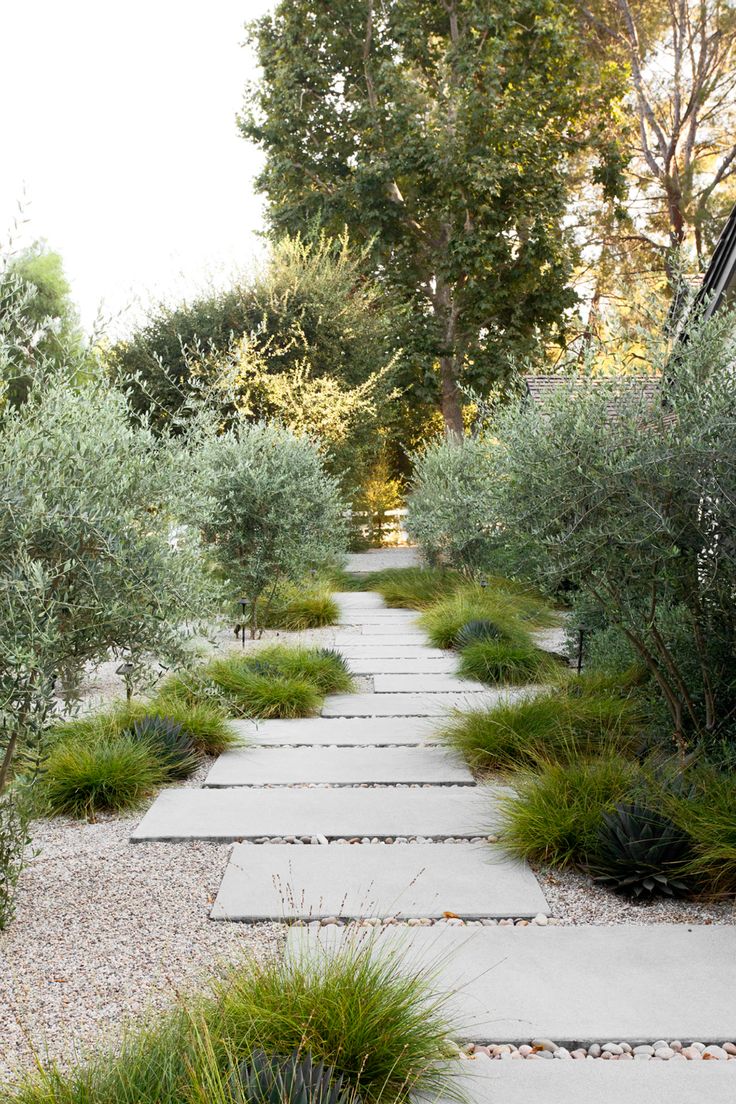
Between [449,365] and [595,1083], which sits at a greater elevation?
[449,365]

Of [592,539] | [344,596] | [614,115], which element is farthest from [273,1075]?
[614,115]

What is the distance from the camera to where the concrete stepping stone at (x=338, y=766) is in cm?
496

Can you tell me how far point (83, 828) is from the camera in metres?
4.36

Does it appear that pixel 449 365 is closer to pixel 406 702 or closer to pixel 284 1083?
pixel 406 702

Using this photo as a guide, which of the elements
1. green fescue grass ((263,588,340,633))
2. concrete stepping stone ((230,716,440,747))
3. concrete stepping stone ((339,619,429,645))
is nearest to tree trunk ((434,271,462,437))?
green fescue grass ((263,588,340,633))

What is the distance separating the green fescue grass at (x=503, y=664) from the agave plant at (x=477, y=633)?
65 cm

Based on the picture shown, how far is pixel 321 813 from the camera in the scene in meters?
4.43

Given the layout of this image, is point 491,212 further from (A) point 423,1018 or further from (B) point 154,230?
(A) point 423,1018

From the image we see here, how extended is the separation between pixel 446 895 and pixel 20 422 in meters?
2.26

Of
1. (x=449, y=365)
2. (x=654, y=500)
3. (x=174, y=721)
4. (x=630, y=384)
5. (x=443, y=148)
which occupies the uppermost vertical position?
(x=443, y=148)

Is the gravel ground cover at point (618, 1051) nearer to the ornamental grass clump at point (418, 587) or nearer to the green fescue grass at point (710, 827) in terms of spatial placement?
the green fescue grass at point (710, 827)

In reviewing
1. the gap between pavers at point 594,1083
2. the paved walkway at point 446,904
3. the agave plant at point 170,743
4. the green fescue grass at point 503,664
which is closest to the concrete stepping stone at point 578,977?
the paved walkway at point 446,904

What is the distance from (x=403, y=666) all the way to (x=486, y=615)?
1455 mm

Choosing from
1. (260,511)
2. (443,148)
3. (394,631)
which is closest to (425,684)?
(394,631)
